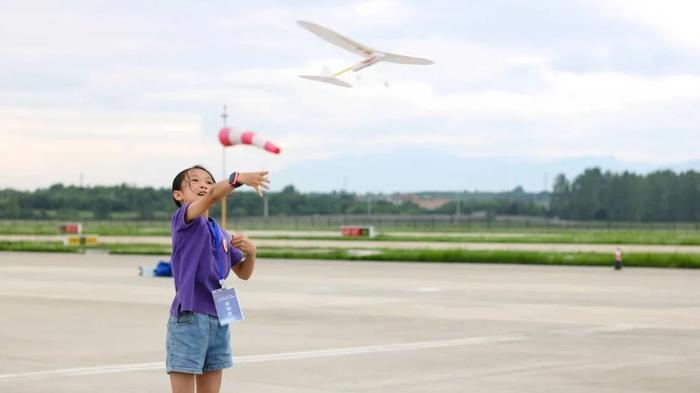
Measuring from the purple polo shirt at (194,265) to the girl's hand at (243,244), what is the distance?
0.10 meters

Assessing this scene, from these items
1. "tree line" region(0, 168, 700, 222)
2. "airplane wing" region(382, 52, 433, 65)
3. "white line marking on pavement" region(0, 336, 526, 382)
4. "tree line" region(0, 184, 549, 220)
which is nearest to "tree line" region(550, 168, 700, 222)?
"tree line" region(0, 168, 700, 222)

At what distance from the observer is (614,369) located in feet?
41.5

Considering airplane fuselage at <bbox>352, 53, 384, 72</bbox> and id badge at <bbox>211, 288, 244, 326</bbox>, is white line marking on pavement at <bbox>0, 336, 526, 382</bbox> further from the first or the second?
id badge at <bbox>211, 288, 244, 326</bbox>

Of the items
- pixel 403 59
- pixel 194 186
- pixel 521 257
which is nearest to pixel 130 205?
pixel 521 257

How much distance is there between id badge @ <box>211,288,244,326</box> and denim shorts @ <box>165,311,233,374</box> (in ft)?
0.29

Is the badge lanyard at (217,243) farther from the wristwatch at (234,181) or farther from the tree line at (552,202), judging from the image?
the tree line at (552,202)

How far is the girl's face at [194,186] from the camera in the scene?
23.7ft

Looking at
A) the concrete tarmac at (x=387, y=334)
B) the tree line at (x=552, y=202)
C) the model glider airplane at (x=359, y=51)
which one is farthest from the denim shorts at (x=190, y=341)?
the tree line at (x=552, y=202)

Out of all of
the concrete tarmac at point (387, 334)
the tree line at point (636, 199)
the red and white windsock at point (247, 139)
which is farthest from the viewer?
the tree line at point (636, 199)

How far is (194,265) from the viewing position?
23.4 ft

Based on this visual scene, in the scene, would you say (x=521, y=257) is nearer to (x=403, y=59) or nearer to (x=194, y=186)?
(x=403, y=59)

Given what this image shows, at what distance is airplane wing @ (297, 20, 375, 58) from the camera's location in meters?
17.7

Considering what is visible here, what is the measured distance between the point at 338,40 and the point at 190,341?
1152 cm

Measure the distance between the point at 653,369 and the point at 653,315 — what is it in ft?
21.6
